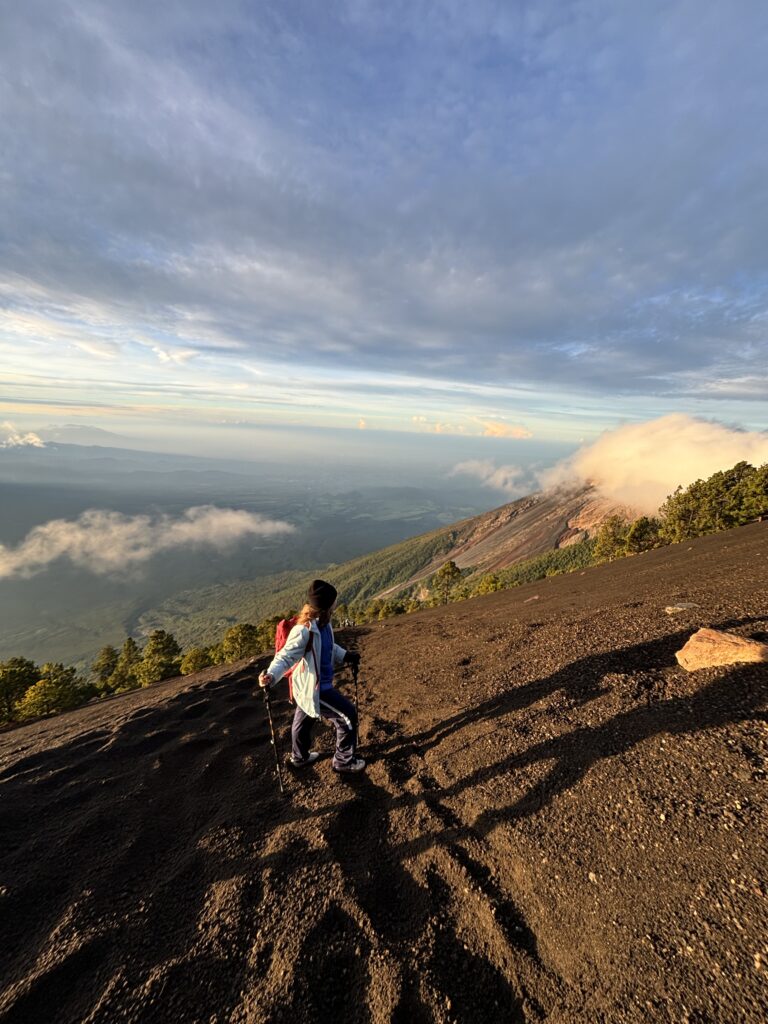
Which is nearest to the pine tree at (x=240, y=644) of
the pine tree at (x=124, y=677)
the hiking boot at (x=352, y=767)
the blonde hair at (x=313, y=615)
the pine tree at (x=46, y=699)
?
the pine tree at (x=124, y=677)

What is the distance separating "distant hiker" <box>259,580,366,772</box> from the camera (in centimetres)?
618

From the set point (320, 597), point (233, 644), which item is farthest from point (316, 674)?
point (233, 644)

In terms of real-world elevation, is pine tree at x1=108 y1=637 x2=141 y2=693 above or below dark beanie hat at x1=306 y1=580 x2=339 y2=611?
below

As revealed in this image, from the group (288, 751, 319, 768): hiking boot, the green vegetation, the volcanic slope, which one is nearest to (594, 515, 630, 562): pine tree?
the green vegetation

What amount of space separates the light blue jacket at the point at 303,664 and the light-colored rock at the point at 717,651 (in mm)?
6731

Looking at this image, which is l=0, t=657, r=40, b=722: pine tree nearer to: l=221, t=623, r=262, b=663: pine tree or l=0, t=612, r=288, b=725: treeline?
l=0, t=612, r=288, b=725: treeline

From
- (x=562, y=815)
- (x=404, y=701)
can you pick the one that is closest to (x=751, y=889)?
(x=562, y=815)

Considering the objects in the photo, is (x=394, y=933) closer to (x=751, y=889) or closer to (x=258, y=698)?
(x=751, y=889)

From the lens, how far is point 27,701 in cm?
3475

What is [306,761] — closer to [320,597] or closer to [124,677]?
[320,597]

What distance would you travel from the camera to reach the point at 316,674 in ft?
20.9

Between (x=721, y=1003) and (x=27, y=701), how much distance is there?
48.0 meters

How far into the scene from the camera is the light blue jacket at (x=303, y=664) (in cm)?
614

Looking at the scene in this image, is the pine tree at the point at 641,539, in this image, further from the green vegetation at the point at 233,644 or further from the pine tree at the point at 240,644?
the pine tree at the point at 240,644
